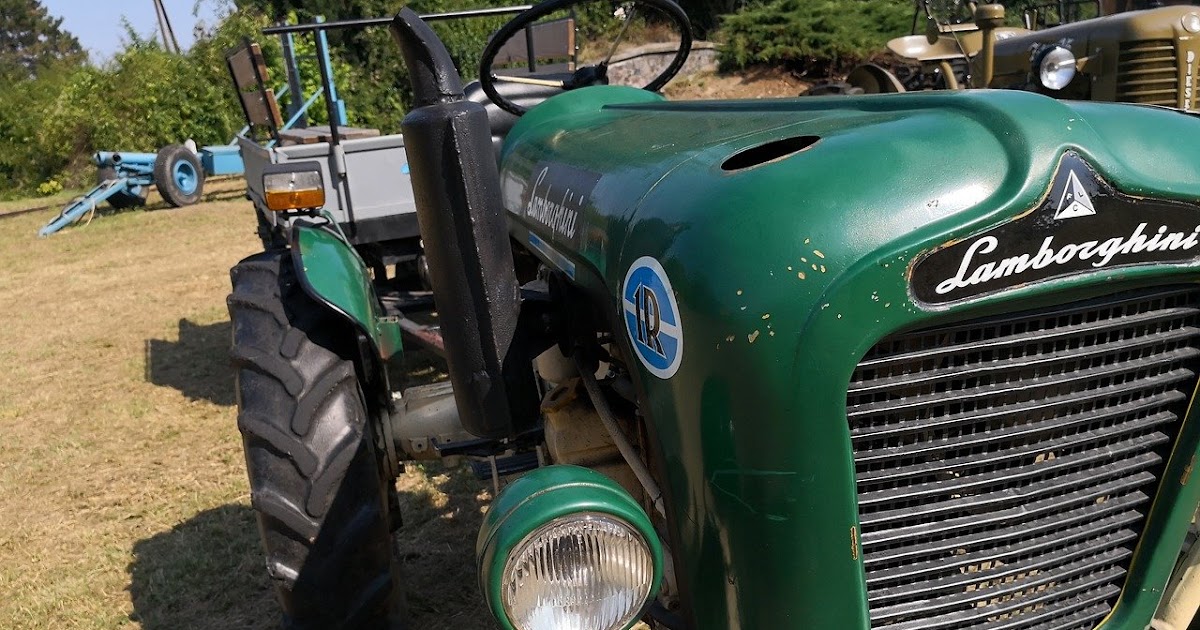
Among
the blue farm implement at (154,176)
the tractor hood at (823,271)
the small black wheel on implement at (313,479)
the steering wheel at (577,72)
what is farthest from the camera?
the blue farm implement at (154,176)

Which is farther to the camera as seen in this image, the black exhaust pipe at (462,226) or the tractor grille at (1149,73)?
the tractor grille at (1149,73)

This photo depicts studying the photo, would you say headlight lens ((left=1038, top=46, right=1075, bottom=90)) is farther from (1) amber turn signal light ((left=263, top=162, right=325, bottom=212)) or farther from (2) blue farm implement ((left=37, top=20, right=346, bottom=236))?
Answer: (2) blue farm implement ((left=37, top=20, right=346, bottom=236))

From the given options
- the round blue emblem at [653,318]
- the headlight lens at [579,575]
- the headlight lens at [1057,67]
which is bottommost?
the headlight lens at [579,575]

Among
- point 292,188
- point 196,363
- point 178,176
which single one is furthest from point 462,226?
point 178,176

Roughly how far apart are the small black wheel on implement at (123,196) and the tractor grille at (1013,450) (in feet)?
47.2

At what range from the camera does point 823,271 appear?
1.21 meters

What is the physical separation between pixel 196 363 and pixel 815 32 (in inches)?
487

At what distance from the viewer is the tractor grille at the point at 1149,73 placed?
4430mm

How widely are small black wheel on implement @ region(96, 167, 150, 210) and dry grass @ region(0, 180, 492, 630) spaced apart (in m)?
6.23

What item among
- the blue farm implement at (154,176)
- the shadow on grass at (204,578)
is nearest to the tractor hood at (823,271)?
the shadow on grass at (204,578)

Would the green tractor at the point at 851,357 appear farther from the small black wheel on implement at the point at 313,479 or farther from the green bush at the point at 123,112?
the green bush at the point at 123,112

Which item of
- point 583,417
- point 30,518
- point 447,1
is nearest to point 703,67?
point 447,1

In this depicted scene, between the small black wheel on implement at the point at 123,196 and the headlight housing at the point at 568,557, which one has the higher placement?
the headlight housing at the point at 568,557

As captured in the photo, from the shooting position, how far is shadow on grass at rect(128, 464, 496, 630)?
9.74 feet
